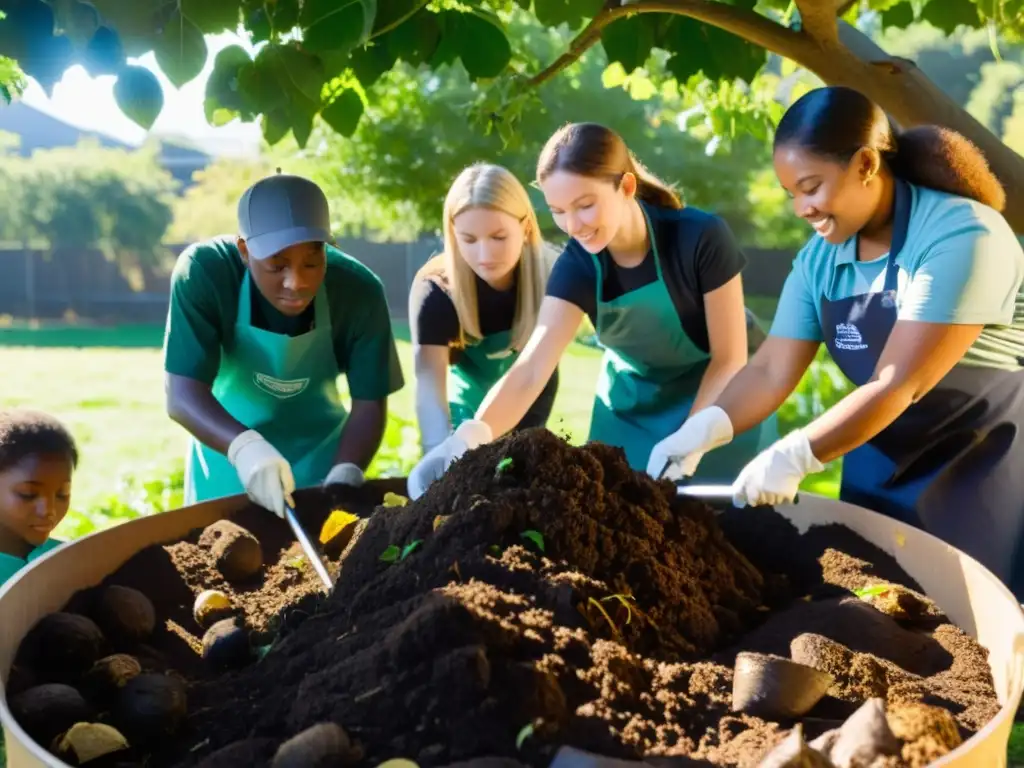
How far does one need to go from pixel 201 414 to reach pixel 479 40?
41.9 inches

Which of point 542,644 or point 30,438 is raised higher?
point 30,438

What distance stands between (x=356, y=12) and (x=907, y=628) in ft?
4.16

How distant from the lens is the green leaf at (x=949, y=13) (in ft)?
7.34

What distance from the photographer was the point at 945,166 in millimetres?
1703

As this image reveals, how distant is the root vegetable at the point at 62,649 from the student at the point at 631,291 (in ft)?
2.80

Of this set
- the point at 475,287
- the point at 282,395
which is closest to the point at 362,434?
the point at 282,395

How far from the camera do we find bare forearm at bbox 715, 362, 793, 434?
199 centimetres

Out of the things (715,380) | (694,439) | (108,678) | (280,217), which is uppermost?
(280,217)

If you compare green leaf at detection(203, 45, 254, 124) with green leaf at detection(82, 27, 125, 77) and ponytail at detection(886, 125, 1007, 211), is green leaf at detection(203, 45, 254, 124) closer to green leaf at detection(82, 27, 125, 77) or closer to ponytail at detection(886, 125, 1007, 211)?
green leaf at detection(82, 27, 125, 77)

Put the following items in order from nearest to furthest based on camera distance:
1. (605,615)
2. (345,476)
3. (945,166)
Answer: (605,615)
(945,166)
(345,476)

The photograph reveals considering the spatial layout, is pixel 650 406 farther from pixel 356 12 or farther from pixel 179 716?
pixel 179 716

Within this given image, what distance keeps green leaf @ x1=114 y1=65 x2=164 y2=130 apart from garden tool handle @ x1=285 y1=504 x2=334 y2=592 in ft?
2.50

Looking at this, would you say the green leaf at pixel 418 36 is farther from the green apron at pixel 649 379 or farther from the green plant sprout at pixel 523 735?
the green plant sprout at pixel 523 735

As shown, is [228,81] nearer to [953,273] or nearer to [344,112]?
[344,112]
